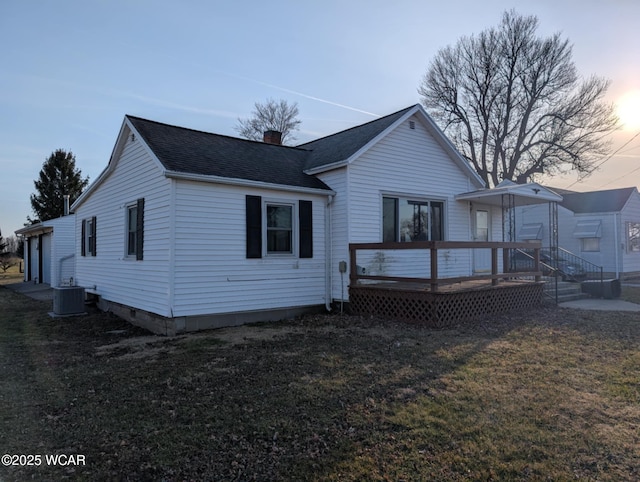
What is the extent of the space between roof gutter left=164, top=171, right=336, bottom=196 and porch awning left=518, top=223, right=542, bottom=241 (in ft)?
58.6

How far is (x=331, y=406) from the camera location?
4.31 m

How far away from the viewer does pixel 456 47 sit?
29406 mm

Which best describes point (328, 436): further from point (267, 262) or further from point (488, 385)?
point (267, 262)

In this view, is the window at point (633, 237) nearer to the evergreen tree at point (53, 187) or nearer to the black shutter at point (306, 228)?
the black shutter at point (306, 228)

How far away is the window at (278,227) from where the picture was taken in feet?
30.8

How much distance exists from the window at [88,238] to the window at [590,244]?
2367 centimetres

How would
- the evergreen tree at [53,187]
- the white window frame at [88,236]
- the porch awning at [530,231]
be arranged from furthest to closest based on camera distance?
1. the evergreen tree at [53,187]
2. the porch awning at [530,231]
3. the white window frame at [88,236]

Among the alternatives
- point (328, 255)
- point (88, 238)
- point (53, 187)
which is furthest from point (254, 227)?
point (53, 187)

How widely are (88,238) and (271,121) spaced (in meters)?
24.2

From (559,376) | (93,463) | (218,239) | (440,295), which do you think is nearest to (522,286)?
(440,295)

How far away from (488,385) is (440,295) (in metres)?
3.82

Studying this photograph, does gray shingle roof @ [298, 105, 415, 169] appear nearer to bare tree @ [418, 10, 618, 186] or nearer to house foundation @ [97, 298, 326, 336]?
house foundation @ [97, 298, 326, 336]

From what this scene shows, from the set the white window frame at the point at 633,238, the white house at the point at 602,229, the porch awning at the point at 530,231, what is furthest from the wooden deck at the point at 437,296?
the white window frame at the point at 633,238

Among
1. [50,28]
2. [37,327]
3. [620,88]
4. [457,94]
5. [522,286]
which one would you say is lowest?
[37,327]
